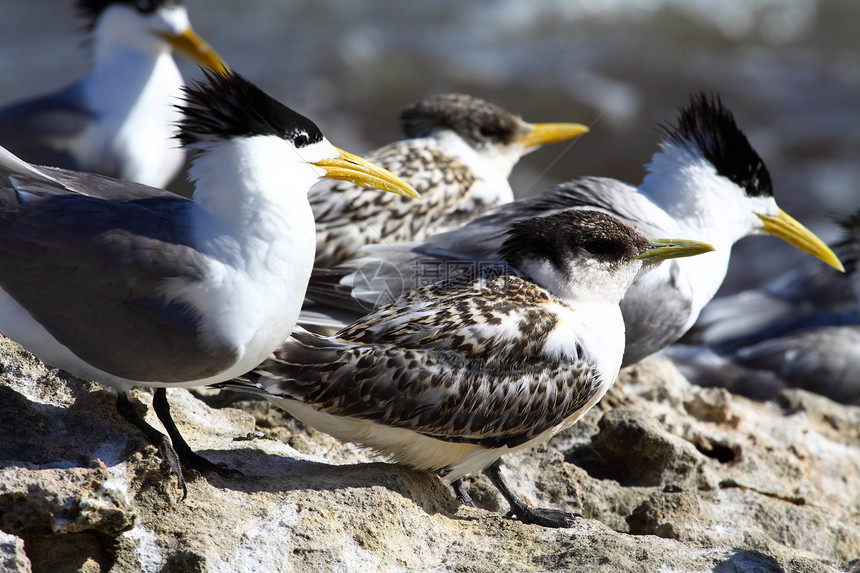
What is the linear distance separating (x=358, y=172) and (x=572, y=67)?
1096 cm

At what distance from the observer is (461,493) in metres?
3.91

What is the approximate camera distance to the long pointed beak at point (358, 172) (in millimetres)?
A: 3475

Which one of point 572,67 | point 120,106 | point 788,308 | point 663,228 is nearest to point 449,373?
point 663,228

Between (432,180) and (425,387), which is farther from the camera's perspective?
(432,180)

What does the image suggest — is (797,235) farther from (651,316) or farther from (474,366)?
(474,366)

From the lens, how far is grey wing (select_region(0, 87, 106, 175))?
20.3 ft

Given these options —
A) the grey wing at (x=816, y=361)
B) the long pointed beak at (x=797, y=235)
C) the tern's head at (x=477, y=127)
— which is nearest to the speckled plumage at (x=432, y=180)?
A: the tern's head at (x=477, y=127)

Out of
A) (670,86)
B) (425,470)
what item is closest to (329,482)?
(425,470)

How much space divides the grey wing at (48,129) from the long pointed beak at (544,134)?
2.88 metres

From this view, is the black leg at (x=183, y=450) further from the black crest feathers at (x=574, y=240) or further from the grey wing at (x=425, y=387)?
the black crest feathers at (x=574, y=240)

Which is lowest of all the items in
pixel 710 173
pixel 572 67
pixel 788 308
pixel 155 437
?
pixel 155 437

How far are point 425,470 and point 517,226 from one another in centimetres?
110

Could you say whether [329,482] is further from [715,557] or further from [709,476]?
[709,476]

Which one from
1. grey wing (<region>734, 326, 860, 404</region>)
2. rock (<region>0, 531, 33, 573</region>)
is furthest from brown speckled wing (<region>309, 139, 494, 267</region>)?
rock (<region>0, 531, 33, 573</region>)
